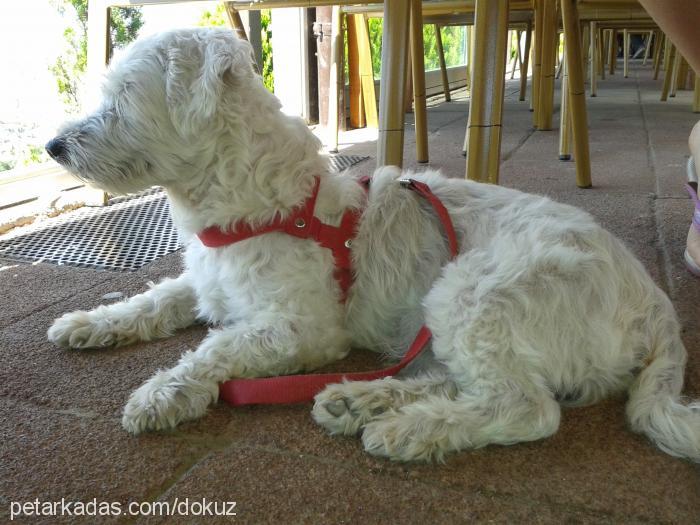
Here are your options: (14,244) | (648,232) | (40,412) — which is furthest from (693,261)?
(14,244)

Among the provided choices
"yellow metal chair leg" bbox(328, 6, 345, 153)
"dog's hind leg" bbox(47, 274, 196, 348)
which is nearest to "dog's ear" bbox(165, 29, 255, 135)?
"dog's hind leg" bbox(47, 274, 196, 348)

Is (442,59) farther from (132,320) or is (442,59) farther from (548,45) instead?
(132,320)

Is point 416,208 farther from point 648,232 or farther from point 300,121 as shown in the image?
point 648,232

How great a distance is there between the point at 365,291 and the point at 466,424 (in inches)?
23.2

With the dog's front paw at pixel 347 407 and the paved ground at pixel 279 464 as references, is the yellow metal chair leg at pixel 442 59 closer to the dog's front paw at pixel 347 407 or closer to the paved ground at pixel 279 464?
the paved ground at pixel 279 464

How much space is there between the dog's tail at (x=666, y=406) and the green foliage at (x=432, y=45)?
17.5 ft

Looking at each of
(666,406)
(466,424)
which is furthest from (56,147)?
(666,406)

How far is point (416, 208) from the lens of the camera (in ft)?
6.67

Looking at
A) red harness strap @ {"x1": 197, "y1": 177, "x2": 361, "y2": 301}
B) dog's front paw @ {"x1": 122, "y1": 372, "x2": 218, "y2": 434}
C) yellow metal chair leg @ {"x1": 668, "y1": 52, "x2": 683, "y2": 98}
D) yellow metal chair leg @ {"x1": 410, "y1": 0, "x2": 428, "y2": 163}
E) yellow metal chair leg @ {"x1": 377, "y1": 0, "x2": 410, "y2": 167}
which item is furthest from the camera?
yellow metal chair leg @ {"x1": 668, "y1": 52, "x2": 683, "y2": 98}

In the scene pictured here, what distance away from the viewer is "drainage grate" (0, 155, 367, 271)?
2928mm

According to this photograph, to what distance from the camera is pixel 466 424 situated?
4.99 ft

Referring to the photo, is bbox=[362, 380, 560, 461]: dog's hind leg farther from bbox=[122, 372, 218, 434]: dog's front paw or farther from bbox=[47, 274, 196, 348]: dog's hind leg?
bbox=[47, 274, 196, 348]: dog's hind leg

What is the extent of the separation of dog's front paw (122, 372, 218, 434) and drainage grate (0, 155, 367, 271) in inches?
50.6

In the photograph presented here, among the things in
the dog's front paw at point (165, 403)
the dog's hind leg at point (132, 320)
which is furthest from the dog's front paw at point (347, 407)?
the dog's hind leg at point (132, 320)
